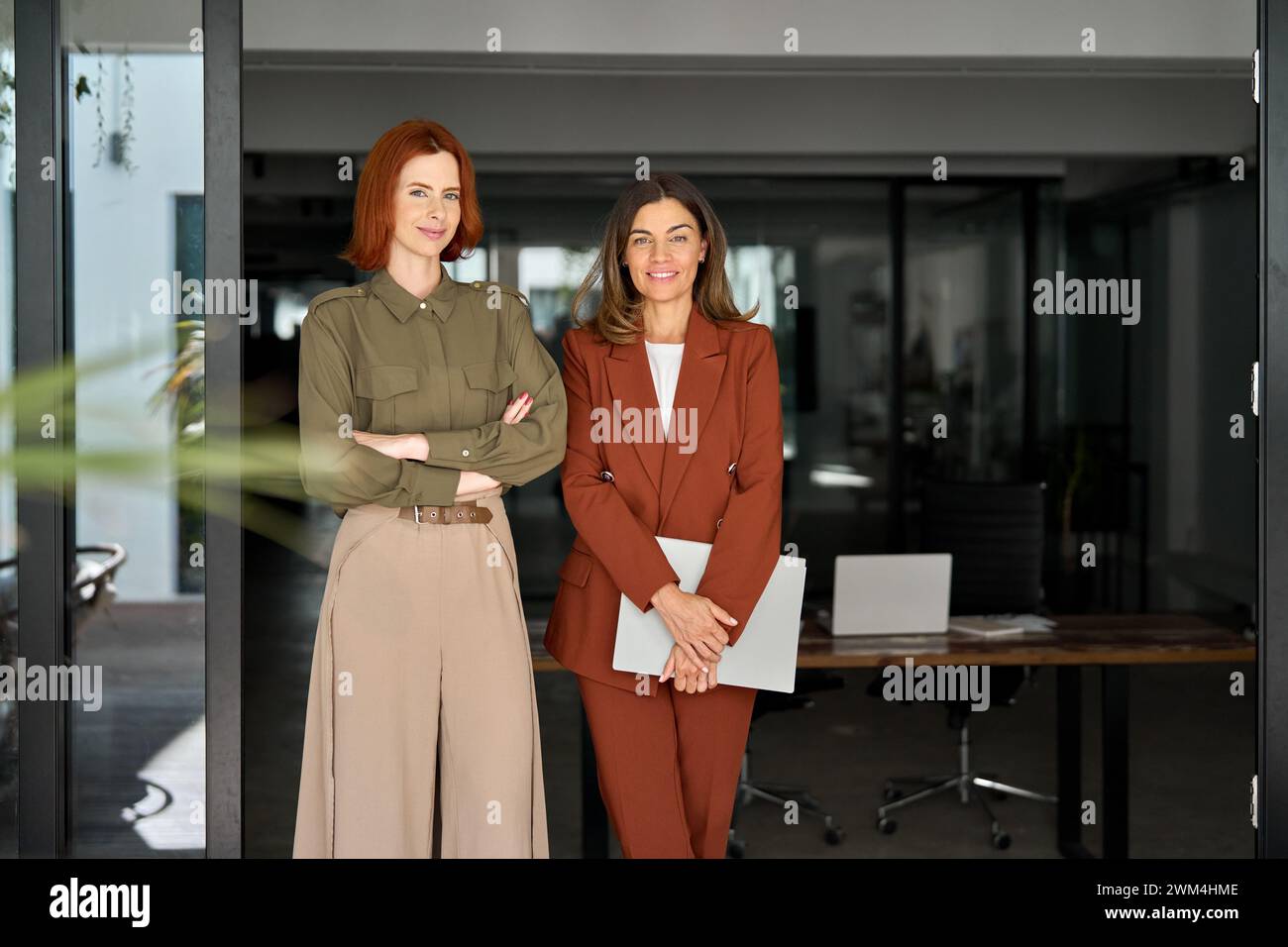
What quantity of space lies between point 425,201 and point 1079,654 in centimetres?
239

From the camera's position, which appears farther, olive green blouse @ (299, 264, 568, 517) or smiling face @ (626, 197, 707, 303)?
smiling face @ (626, 197, 707, 303)

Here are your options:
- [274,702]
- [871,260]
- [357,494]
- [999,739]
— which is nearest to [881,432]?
[871,260]

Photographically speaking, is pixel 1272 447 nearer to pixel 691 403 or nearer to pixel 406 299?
pixel 691 403

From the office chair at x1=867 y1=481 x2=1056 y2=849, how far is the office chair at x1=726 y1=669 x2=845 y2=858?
337 mm

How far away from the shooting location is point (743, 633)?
290 centimetres

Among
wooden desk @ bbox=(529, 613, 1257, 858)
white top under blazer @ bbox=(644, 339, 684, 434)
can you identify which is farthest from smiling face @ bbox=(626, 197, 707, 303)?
wooden desk @ bbox=(529, 613, 1257, 858)

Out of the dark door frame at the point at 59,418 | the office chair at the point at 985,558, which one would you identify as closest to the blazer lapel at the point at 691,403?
the dark door frame at the point at 59,418

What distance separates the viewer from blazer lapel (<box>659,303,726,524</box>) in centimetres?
288

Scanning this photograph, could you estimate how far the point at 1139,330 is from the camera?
817 centimetres

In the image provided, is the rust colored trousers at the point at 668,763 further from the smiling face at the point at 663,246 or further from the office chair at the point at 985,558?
the office chair at the point at 985,558

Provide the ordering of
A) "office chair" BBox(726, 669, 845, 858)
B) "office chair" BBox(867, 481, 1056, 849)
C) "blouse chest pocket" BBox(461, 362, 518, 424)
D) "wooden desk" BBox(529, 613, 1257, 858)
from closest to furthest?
1. "blouse chest pocket" BBox(461, 362, 518, 424)
2. "wooden desk" BBox(529, 613, 1257, 858)
3. "office chair" BBox(726, 669, 845, 858)
4. "office chair" BBox(867, 481, 1056, 849)

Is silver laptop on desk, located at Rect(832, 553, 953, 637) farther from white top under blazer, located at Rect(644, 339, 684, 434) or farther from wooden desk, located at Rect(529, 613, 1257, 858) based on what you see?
white top under blazer, located at Rect(644, 339, 684, 434)

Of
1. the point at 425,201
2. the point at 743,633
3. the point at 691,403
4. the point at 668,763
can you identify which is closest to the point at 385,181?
the point at 425,201

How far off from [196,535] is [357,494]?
0.81m
